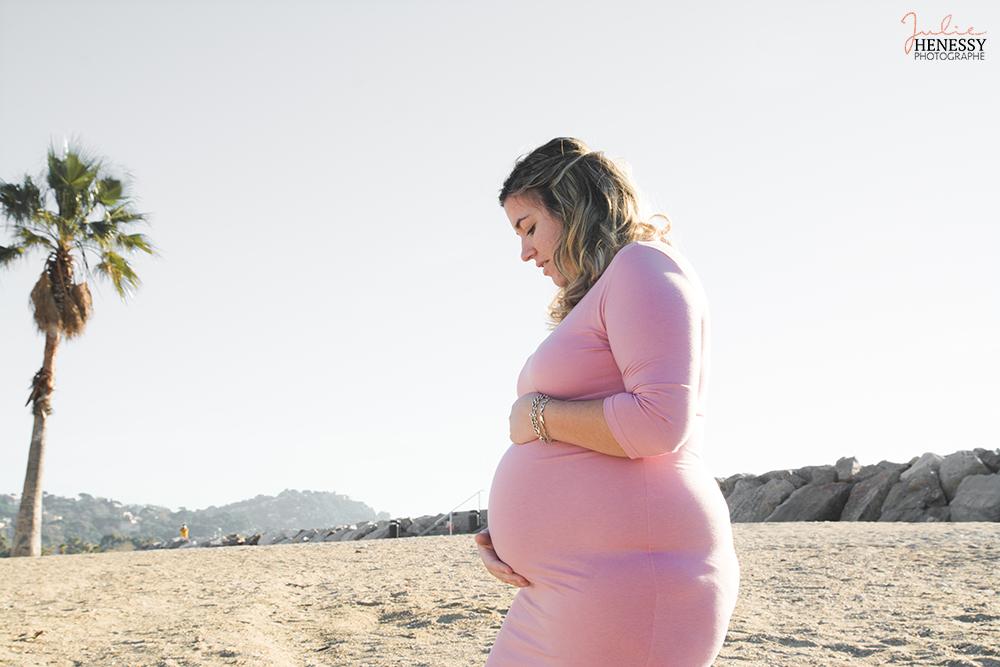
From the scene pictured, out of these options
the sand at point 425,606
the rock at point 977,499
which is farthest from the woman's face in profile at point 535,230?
the rock at point 977,499

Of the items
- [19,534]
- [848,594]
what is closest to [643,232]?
[848,594]

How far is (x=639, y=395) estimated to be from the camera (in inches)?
74.2

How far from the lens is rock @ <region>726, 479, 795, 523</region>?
15.8m

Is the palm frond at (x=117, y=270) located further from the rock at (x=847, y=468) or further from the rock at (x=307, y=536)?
the rock at (x=847, y=468)

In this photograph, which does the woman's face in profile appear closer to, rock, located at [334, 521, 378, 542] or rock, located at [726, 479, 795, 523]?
rock, located at [726, 479, 795, 523]

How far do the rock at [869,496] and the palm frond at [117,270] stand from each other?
42.7ft

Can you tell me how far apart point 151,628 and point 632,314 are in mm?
6185

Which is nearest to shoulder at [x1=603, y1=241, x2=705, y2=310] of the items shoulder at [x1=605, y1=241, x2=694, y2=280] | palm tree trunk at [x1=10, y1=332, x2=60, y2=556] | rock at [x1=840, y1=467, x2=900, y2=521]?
shoulder at [x1=605, y1=241, x2=694, y2=280]

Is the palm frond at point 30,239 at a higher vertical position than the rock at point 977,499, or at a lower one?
higher

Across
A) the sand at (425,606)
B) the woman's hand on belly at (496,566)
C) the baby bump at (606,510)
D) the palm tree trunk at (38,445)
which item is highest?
the palm tree trunk at (38,445)

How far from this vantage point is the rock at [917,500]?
45.5 feet

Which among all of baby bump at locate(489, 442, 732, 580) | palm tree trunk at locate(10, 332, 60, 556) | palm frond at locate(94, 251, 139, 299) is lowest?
baby bump at locate(489, 442, 732, 580)

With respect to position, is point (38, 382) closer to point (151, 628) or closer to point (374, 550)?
point (374, 550)

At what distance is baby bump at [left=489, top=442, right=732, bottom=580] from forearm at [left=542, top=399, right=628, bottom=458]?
0.04 metres
